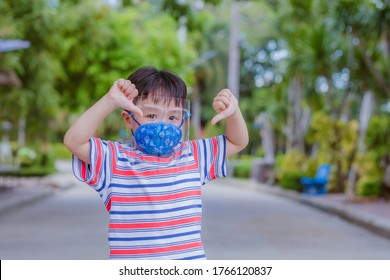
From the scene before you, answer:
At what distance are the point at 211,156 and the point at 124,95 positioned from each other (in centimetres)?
46

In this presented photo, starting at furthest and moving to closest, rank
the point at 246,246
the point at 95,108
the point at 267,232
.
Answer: the point at 267,232, the point at 246,246, the point at 95,108

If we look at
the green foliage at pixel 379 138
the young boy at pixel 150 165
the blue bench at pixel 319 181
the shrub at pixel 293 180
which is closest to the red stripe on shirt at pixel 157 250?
the young boy at pixel 150 165

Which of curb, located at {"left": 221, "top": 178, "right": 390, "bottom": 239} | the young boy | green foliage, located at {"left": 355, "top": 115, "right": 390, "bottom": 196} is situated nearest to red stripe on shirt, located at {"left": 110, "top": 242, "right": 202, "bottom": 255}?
the young boy

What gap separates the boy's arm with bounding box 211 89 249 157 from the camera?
3.09 meters

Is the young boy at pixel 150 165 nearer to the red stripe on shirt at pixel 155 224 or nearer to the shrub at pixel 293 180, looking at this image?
the red stripe on shirt at pixel 155 224

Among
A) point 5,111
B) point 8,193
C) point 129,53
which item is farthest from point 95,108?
point 129,53

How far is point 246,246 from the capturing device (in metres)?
10.8

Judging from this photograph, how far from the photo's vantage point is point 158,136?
3043 mm

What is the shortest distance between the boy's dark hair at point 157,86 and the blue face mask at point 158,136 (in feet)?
0.48

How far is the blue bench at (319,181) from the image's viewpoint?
23000 millimetres

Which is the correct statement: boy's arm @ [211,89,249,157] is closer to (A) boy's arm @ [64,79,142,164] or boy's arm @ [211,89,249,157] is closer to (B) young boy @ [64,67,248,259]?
(B) young boy @ [64,67,248,259]

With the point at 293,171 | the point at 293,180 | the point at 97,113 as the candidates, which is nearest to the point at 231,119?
the point at 97,113

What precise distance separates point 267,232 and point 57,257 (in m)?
4.39
